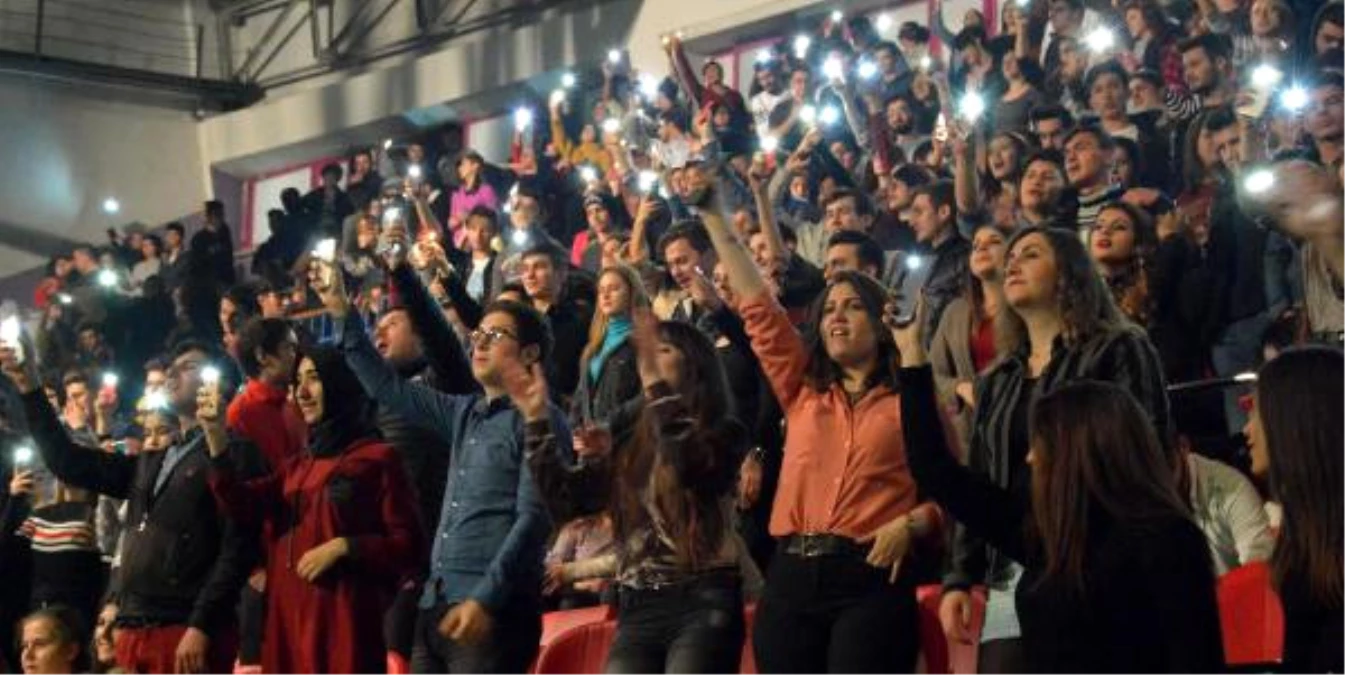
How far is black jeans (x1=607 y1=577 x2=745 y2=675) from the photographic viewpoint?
4594 mm

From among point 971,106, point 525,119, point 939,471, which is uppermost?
point 525,119

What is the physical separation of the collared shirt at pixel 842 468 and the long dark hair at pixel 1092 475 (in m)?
0.81

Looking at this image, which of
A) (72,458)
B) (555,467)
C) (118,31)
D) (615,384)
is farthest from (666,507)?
(118,31)

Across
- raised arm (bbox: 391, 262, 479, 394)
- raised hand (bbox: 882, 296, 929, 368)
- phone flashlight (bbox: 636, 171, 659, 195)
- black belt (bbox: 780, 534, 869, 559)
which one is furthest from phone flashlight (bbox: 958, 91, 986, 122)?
raised hand (bbox: 882, 296, 929, 368)

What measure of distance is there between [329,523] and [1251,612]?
2387 mm

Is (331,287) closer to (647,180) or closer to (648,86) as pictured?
(647,180)

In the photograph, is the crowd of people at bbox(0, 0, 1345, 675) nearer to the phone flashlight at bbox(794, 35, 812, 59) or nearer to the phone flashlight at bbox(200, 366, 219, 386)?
the phone flashlight at bbox(200, 366, 219, 386)

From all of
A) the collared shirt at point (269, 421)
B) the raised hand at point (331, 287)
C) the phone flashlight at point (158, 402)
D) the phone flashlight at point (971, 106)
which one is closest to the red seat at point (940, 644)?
the raised hand at point (331, 287)

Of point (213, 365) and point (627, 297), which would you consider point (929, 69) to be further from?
point (213, 365)

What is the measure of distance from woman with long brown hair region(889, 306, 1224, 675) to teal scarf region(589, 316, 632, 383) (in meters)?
2.52

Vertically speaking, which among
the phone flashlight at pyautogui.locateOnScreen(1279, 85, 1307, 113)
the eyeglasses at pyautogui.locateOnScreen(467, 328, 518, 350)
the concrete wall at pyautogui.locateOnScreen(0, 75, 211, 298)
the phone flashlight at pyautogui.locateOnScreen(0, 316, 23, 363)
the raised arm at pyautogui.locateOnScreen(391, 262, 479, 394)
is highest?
the concrete wall at pyautogui.locateOnScreen(0, 75, 211, 298)

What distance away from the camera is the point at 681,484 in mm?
4773

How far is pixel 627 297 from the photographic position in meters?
6.51

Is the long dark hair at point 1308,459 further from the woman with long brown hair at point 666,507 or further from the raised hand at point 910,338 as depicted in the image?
the woman with long brown hair at point 666,507
